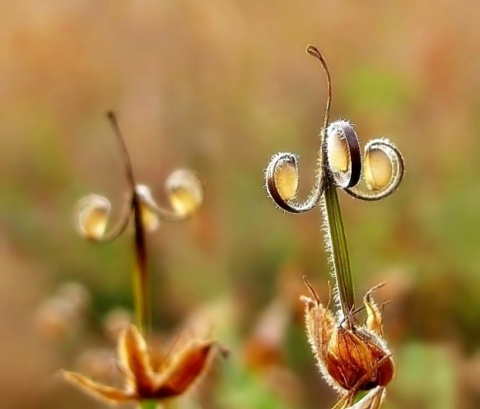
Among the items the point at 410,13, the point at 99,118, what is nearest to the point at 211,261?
the point at 99,118

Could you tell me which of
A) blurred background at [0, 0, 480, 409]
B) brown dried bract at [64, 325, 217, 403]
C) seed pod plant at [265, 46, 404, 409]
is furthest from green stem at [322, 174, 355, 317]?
blurred background at [0, 0, 480, 409]

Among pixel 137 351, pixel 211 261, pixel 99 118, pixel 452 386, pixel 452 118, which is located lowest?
pixel 452 386

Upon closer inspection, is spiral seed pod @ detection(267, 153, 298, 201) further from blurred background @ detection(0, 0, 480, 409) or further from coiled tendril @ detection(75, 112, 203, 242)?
blurred background @ detection(0, 0, 480, 409)

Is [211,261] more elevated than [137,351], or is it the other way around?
[211,261]

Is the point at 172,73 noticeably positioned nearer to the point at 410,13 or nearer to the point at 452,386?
the point at 410,13

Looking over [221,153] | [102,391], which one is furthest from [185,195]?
[221,153]
